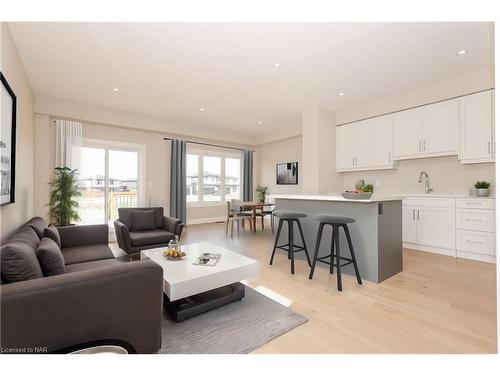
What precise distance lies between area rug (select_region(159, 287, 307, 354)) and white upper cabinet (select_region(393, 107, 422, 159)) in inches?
147

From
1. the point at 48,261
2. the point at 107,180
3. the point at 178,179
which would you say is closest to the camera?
the point at 48,261

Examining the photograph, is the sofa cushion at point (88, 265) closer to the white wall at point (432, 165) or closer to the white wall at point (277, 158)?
the white wall at point (432, 165)

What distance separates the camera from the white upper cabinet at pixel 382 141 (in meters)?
4.53

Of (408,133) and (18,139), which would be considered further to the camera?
(408,133)

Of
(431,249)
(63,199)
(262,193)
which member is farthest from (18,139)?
(431,249)

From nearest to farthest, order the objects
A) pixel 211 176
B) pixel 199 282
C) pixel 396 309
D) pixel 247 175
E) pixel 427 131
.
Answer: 1. pixel 199 282
2. pixel 396 309
3. pixel 427 131
4. pixel 211 176
5. pixel 247 175

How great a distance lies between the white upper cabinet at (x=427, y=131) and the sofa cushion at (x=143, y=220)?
457 centimetres

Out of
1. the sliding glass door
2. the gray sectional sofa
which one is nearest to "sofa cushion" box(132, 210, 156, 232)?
the sliding glass door

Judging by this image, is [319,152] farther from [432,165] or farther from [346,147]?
[432,165]

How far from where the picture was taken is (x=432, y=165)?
4254mm

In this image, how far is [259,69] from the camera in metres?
3.42

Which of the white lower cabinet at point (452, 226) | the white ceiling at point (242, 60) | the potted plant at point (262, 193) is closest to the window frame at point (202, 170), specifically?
the potted plant at point (262, 193)

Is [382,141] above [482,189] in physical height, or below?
above

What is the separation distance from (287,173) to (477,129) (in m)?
4.26
